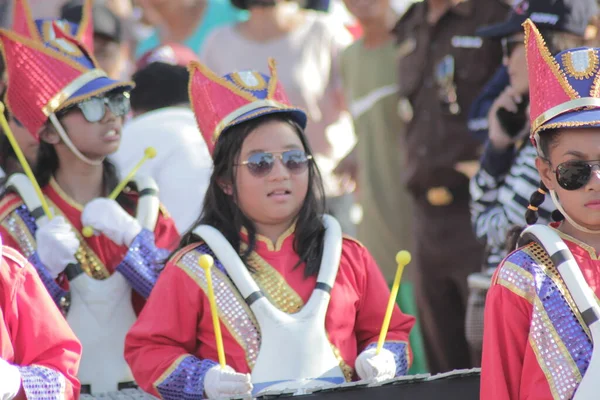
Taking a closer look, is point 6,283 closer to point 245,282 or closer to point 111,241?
point 245,282

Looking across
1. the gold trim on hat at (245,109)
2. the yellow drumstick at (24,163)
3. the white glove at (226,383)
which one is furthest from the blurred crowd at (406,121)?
the white glove at (226,383)

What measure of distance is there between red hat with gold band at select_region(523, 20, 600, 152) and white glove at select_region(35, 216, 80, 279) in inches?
79.7

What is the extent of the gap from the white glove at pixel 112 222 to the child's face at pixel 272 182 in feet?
2.20

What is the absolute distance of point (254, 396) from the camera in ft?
12.3

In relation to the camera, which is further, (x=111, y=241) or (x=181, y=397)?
(x=111, y=241)

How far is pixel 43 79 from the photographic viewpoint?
5.35 meters

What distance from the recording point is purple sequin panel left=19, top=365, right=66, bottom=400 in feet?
12.1

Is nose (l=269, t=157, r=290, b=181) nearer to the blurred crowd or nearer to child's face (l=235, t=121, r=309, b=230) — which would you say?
child's face (l=235, t=121, r=309, b=230)

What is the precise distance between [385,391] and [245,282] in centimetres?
76

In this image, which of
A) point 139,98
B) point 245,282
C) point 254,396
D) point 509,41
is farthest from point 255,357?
point 139,98

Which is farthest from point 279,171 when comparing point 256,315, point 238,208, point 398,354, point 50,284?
point 50,284

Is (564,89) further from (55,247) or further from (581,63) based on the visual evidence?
(55,247)

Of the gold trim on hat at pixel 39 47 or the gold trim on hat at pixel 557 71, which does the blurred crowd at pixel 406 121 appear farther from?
the gold trim on hat at pixel 557 71

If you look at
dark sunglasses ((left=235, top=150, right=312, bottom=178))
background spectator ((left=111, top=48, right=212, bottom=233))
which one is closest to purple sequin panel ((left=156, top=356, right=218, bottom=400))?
dark sunglasses ((left=235, top=150, right=312, bottom=178))
